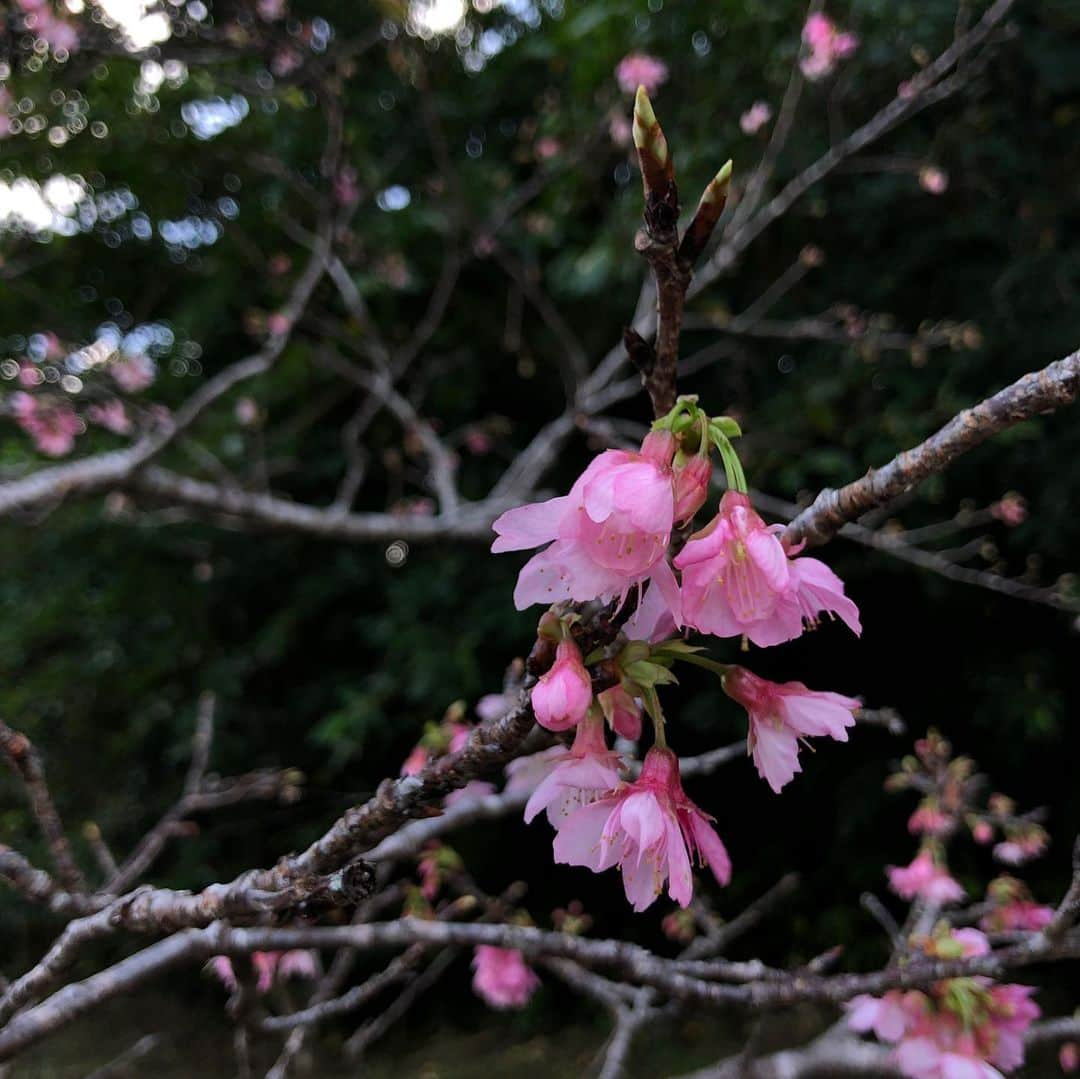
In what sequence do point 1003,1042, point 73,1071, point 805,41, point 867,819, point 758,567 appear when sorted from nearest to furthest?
point 758,567 < point 1003,1042 < point 805,41 < point 867,819 < point 73,1071

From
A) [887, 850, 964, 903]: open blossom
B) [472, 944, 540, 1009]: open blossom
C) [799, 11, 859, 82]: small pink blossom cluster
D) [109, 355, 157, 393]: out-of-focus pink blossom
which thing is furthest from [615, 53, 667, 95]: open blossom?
[472, 944, 540, 1009]: open blossom

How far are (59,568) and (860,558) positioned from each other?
3405mm

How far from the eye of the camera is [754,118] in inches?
101

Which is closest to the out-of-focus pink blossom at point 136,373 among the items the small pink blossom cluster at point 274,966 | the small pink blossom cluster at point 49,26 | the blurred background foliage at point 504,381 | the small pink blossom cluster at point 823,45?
the blurred background foliage at point 504,381

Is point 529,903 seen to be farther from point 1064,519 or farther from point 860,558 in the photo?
point 1064,519

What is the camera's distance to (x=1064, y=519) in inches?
110

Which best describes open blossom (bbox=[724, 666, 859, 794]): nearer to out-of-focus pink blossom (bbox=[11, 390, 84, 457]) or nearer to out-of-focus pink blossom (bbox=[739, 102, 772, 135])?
out-of-focus pink blossom (bbox=[739, 102, 772, 135])

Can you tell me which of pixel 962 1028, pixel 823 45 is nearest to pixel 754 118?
pixel 823 45

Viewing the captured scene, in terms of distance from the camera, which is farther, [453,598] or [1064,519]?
[453,598]

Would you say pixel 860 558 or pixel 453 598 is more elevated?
pixel 453 598

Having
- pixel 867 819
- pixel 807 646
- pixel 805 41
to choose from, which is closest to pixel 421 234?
pixel 805 41

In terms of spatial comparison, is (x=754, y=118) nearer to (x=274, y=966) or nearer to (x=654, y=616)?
(x=654, y=616)

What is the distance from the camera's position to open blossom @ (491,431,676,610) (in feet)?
1.51

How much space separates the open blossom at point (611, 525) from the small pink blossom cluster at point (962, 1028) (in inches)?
29.0
